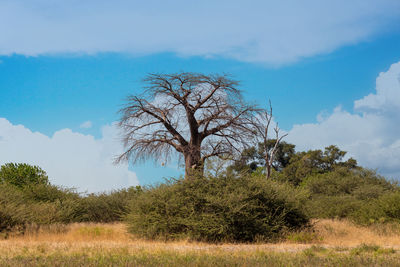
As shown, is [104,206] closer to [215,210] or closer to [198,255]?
[215,210]

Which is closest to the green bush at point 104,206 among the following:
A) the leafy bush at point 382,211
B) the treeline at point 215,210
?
the treeline at point 215,210

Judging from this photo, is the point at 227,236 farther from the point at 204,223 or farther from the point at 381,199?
the point at 381,199

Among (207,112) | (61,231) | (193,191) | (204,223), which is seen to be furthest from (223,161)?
(207,112)

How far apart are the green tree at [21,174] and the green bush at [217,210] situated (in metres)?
19.6

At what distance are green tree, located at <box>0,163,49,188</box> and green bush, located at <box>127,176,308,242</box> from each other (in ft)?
64.2

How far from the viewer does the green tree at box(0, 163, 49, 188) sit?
33688mm

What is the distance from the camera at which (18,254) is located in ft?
37.4

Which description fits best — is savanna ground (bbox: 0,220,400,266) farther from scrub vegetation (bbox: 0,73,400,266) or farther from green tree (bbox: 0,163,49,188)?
green tree (bbox: 0,163,49,188)

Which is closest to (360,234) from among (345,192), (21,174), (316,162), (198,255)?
(198,255)

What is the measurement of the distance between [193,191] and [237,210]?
2.18 m

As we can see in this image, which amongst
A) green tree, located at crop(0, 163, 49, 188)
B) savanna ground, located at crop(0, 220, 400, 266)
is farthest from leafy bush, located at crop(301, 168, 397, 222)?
green tree, located at crop(0, 163, 49, 188)

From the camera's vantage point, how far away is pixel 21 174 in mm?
34125

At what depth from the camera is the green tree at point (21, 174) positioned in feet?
111

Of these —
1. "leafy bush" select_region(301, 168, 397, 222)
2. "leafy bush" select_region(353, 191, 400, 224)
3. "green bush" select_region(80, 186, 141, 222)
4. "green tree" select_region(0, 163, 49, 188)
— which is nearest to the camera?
"leafy bush" select_region(353, 191, 400, 224)
